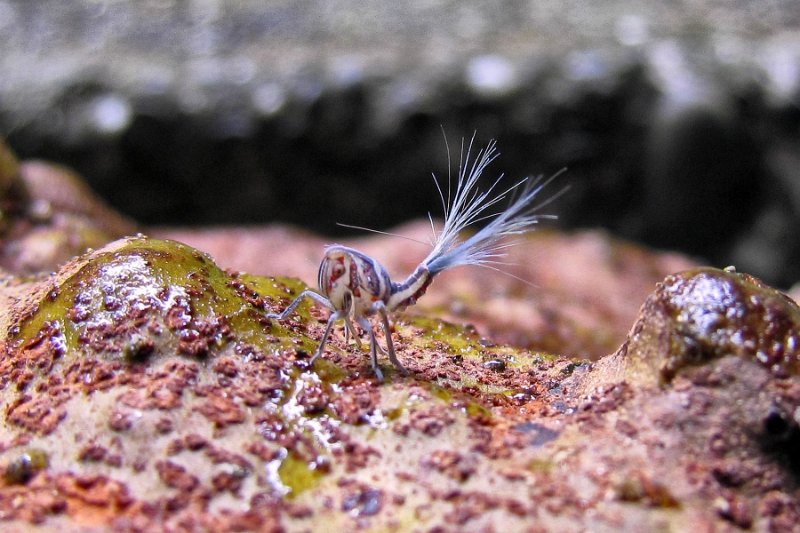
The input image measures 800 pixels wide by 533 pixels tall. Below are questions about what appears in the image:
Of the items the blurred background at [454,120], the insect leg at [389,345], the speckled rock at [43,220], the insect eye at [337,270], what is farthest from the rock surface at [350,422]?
the blurred background at [454,120]

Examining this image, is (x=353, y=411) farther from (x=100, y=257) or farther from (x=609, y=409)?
(x=100, y=257)

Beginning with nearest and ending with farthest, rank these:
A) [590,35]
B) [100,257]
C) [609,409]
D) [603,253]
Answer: [609,409] → [100,257] → [603,253] → [590,35]

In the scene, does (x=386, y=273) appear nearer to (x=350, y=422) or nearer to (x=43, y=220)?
(x=350, y=422)

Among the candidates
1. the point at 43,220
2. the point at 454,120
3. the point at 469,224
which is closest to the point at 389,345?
the point at 469,224

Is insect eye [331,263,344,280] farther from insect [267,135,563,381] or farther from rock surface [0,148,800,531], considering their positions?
rock surface [0,148,800,531]

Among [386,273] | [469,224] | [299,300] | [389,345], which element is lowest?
[389,345]

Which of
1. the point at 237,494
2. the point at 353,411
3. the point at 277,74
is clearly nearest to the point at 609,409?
the point at 353,411

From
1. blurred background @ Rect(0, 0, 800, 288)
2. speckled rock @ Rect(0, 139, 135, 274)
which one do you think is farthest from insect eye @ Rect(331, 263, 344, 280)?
blurred background @ Rect(0, 0, 800, 288)
